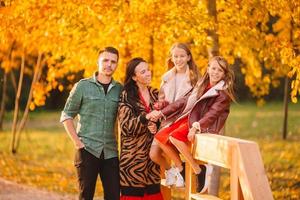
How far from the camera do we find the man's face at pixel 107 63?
20.6 feet

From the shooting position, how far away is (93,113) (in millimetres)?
6324

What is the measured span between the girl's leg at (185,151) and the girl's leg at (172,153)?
0.20m

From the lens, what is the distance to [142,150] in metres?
6.61

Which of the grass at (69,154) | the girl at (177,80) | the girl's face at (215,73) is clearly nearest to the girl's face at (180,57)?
the girl at (177,80)

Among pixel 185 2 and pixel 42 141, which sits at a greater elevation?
pixel 185 2

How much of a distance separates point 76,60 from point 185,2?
3.28 meters

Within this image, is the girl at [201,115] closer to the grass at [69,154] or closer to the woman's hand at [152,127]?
the woman's hand at [152,127]

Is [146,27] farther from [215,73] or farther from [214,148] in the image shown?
[214,148]

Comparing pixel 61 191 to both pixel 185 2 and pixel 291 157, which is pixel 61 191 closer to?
pixel 185 2

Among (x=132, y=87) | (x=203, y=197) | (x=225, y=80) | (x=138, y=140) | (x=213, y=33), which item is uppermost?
(x=213, y=33)

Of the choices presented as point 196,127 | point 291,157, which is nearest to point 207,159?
point 196,127

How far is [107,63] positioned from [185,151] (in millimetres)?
1114

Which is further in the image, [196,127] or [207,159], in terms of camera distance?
[196,127]

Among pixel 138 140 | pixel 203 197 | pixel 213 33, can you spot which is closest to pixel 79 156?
pixel 138 140
